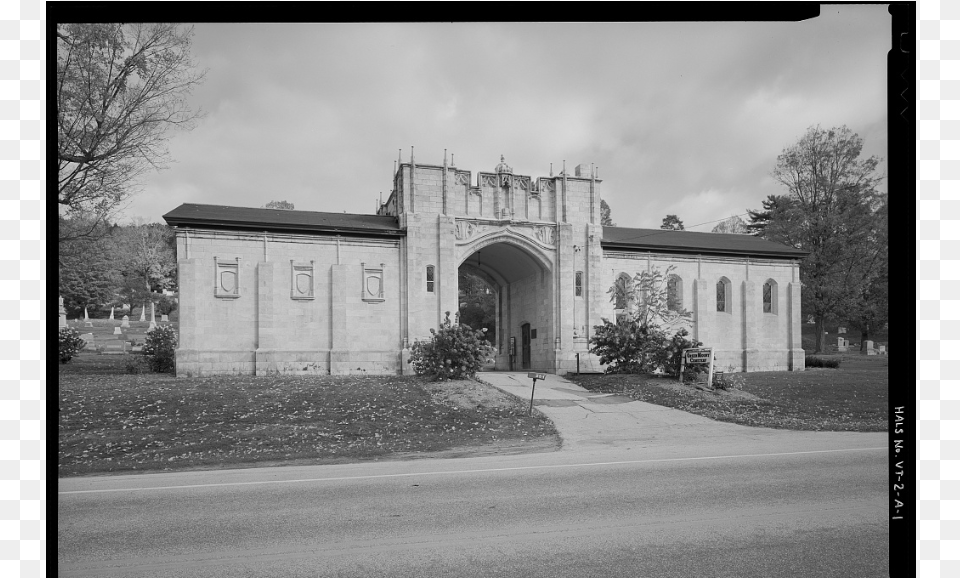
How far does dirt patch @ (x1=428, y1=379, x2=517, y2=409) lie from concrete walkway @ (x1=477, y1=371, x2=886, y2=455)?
94 centimetres

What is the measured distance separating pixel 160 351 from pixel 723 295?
25.9m

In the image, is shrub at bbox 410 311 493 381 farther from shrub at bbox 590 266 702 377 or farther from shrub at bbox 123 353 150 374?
shrub at bbox 123 353 150 374

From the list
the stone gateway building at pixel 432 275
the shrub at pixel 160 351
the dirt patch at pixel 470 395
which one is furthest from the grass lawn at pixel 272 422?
the stone gateway building at pixel 432 275

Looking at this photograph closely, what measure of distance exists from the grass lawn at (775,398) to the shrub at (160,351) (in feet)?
53.6

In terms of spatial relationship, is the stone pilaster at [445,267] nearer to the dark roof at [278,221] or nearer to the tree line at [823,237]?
the dark roof at [278,221]

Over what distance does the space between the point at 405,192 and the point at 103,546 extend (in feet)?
69.5

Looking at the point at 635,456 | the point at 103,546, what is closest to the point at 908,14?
the point at 103,546

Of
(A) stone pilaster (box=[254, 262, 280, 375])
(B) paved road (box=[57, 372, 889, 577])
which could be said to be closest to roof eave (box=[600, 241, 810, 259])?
(A) stone pilaster (box=[254, 262, 280, 375])

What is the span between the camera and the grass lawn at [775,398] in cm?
1434

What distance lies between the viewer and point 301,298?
2384 cm

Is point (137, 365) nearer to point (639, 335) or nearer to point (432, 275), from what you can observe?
point (432, 275)

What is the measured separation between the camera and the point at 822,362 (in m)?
28.2

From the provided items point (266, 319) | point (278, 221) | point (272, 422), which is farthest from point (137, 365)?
point (272, 422)

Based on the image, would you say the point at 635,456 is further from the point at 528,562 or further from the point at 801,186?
the point at 801,186
